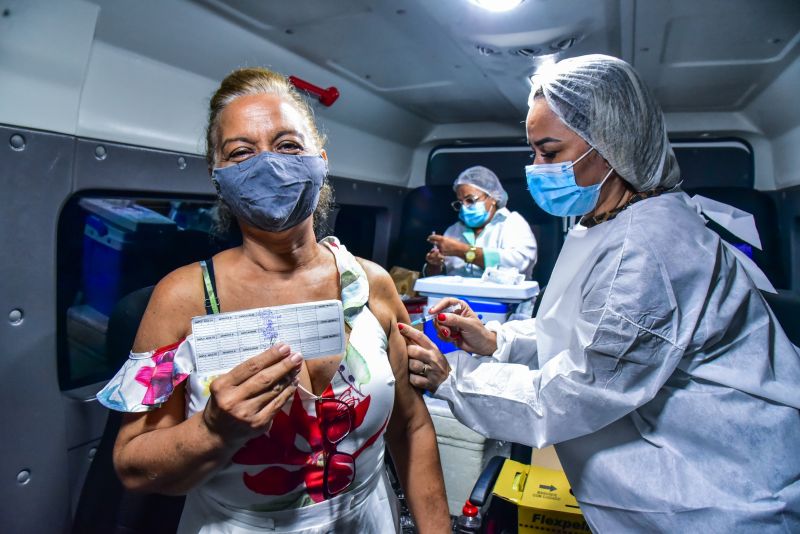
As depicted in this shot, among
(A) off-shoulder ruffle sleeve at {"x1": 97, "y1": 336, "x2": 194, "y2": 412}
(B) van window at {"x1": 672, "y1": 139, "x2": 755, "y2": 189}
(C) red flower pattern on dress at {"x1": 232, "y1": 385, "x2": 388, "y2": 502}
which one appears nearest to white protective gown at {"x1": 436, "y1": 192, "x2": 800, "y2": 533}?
(C) red flower pattern on dress at {"x1": 232, "y1": 385, "x2": 388, "y2": 502}

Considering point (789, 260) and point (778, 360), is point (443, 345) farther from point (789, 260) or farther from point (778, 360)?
point (789, 260)

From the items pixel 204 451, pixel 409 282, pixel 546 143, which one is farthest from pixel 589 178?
pixel 409 282

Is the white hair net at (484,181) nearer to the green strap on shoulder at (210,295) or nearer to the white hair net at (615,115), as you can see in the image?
the white hair net at (615,115)

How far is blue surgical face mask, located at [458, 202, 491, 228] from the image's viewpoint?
Answer: 4070mm

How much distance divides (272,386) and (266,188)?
539 mm

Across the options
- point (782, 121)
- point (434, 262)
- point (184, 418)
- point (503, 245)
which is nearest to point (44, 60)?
point (184, 418)

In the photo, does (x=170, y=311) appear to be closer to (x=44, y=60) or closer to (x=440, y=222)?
(x=44, y=60)

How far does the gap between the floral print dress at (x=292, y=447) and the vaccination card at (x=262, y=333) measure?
20 centimetres

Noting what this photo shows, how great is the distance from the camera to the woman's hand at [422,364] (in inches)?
60.9

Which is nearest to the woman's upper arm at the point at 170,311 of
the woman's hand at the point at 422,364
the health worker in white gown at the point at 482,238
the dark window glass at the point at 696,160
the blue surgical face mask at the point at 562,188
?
the woman's hand at the point at 422,364

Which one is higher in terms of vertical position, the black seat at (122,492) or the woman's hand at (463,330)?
the woman's hand at (463,330)

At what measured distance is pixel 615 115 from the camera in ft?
4.78

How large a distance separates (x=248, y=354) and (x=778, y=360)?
4.68 feet

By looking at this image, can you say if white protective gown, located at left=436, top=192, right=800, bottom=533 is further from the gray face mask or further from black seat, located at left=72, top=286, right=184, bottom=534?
black seat, located at left=72, top=286, right=184, bottom=534
